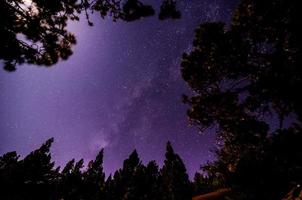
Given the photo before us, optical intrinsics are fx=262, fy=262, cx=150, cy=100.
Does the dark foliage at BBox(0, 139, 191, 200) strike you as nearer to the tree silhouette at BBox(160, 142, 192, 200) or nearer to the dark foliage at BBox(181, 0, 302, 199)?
the tree silhouette at BBox(160, 142, 192, 200)

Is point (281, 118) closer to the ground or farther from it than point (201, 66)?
closer to the ground

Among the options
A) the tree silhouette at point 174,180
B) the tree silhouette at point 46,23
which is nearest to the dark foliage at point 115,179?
the tree silhouette at point 174,180

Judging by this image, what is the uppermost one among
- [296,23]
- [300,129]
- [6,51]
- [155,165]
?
[155,165]

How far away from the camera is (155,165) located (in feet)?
251

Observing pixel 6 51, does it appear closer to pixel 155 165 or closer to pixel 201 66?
pixel 201 66

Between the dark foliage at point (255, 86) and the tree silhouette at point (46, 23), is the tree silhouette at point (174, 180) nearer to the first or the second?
the dark foliage at point (255, 86)

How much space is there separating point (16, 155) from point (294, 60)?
4498 cm

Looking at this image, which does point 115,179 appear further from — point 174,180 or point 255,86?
point 255,86

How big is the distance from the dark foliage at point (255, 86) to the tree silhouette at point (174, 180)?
98.2 ft

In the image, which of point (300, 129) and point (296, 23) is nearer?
point (296, 23)

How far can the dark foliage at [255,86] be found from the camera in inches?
489

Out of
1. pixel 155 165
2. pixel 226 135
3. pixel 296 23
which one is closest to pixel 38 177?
pixel 226 135

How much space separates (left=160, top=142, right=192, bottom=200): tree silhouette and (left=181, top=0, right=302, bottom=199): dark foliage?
29.9m

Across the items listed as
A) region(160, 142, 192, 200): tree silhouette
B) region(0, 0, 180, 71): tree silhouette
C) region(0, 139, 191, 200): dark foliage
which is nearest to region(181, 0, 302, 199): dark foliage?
region(0, 0, 180, 71): tree silhouette
